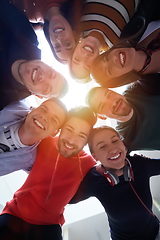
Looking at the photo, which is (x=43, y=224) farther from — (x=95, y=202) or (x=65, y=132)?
(x=95, y=202)

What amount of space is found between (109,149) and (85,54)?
528 mm

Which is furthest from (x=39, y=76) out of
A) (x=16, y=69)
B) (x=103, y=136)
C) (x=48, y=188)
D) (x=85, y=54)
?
(x=48, y=188)

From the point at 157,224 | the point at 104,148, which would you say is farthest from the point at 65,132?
the point at 157,224

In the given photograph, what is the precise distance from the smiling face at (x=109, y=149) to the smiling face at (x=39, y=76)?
0.38m

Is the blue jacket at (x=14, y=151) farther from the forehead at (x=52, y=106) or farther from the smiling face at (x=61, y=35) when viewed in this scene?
the smiling face at (x=61, y=35)

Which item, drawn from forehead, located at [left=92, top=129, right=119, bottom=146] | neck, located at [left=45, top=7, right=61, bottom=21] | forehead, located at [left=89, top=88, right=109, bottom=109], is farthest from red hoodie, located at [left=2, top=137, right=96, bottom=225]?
neck, located at [left=45, top=7, right=61, bottom=21]

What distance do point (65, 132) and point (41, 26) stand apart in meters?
0.64

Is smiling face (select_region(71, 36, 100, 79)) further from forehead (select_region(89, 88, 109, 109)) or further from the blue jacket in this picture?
the blue jacket

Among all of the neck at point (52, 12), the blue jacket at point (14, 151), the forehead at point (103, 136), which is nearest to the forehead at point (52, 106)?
the blue jacket at point (14, 151)

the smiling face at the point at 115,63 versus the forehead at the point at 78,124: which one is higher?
the smiling face at the point at 115,63

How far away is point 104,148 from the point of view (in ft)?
3.04

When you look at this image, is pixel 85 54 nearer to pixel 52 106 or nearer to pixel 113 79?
pixel 113 79

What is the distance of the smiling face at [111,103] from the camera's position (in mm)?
770

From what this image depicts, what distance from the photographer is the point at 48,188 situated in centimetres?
92
